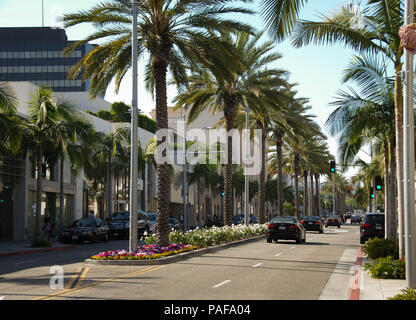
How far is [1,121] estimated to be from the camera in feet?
78.0

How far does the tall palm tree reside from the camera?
22266 mm

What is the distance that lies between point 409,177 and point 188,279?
6220mm

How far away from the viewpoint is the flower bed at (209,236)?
24.9 m

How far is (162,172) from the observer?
2248 cm

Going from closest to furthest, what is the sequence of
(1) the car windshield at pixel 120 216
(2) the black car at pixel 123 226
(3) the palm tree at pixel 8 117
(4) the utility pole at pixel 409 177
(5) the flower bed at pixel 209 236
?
(4) the utility pole at pixel 409 177
(3) the palm tree at pixel 8 117
(5) the flower bed at pixel 209 236
(2) the black car at pixel 123 226
(1) the car windshield at pixel 120 216

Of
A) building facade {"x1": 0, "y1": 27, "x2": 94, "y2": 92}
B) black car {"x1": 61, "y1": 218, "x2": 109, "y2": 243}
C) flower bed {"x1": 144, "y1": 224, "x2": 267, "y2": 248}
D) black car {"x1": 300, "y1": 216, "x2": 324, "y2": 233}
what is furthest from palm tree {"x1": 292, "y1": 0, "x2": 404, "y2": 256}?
building facade {"x1": 0, "y1": 27, "x2": 94, "y2": 92}

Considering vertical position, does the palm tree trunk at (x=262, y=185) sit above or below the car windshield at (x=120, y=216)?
above

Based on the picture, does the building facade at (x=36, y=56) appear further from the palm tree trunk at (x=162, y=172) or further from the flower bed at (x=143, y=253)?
the flower bed at (x=143, y=253)

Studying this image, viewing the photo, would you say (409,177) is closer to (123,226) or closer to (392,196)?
(392,196)

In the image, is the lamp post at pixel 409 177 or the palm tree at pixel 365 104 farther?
the palm tree at pixel 365 104

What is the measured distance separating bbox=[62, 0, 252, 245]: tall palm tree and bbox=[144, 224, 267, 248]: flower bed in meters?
2.57

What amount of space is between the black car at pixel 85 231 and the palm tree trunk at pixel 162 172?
13.2 meters

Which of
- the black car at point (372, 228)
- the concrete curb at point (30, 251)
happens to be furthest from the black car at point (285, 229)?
the concrete curb at point (30, 251)

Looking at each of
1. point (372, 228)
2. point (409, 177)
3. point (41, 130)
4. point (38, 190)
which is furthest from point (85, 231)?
point (409, 177)
